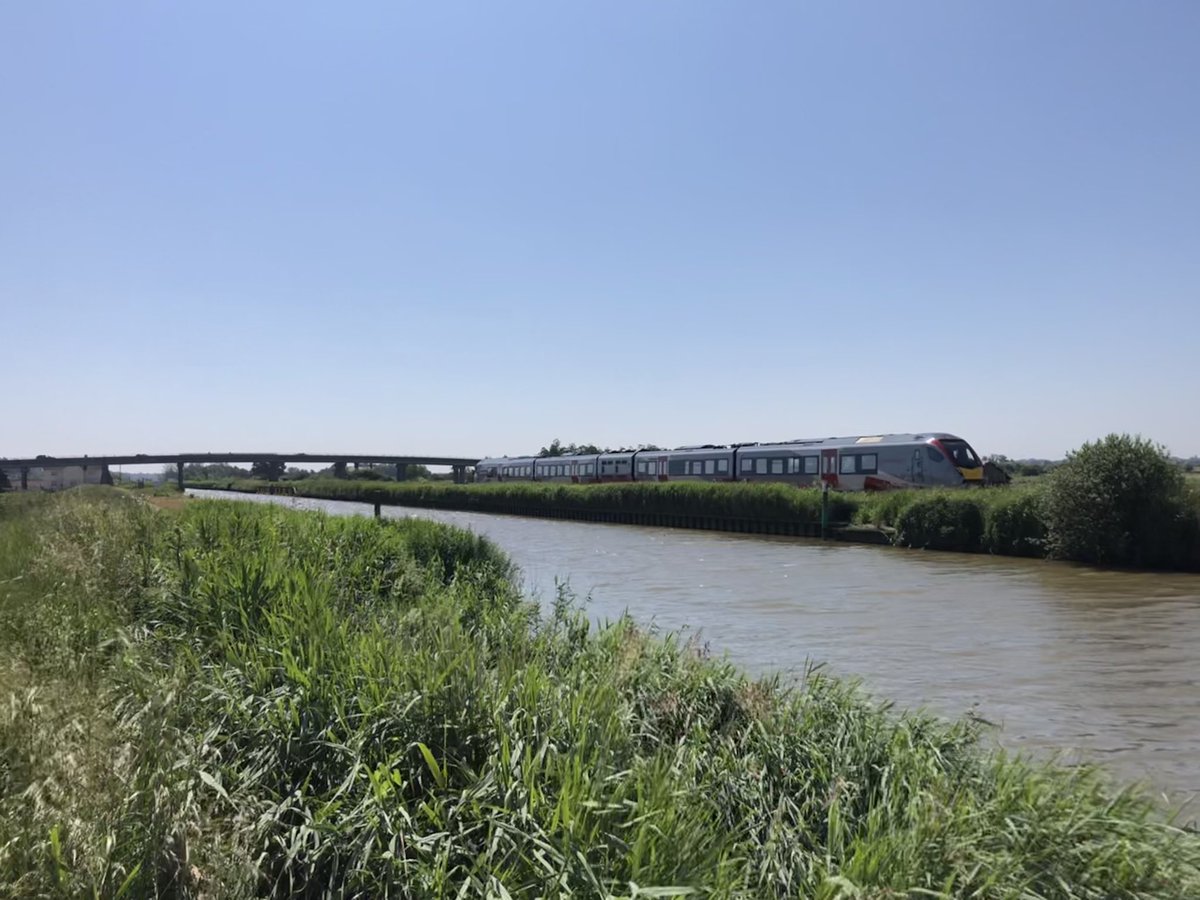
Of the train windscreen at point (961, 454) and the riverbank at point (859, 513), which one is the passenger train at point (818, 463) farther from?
the riverbank at point (859, 513)

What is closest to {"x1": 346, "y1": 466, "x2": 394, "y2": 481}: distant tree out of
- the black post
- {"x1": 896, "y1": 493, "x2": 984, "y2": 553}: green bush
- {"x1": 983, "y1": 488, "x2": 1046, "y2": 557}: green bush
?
the black post

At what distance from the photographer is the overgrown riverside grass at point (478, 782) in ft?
11.8

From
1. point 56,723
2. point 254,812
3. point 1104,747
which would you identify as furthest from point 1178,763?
point 56,723

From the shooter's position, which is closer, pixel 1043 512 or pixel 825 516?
pixel 1043 512

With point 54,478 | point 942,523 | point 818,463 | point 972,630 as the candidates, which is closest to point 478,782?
point 972,630

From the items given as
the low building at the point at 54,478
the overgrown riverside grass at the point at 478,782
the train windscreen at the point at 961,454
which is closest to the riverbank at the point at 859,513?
the train windscreen at the point at 961,454

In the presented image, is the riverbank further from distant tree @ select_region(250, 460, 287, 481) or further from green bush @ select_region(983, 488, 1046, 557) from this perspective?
distant tree @ select_region(250, 460, 287, 481)

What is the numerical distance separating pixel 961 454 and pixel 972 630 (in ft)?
72.2

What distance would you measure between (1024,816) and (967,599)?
1537 cm

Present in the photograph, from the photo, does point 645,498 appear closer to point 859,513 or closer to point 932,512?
point 859,513

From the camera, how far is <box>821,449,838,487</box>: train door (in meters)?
40.1

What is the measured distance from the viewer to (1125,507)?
2392cm

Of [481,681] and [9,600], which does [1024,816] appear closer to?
[481,681]

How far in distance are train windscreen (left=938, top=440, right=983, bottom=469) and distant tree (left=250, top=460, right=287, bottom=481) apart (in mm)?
105324
